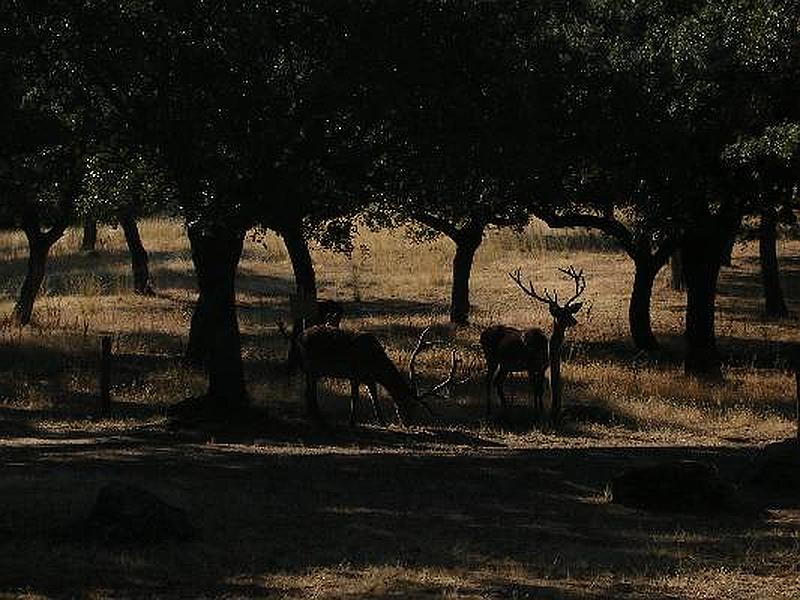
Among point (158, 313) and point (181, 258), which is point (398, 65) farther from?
point (181, 258)

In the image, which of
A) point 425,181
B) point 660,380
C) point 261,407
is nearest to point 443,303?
point 660,380

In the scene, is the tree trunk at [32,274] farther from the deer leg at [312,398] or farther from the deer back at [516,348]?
the deer leg at [312,398]

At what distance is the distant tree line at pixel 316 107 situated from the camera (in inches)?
805

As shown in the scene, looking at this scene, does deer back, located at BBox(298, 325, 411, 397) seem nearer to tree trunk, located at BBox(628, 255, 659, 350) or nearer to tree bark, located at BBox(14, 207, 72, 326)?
tree bark, located at BBox(14, 207, 72, 326)

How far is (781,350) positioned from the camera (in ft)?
128

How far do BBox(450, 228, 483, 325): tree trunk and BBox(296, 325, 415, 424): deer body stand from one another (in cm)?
1914

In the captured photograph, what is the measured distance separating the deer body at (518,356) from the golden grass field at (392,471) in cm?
62

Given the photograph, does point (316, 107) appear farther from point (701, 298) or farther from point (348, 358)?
point (701, 298)

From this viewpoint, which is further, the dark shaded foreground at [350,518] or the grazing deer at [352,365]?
the grazing deer at [352,365]

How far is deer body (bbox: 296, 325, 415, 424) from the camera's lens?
79.3ft

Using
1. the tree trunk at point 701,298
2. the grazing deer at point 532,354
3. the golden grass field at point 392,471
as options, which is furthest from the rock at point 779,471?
the tree trunk at point 701,298

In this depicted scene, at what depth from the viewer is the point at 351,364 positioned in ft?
79.5

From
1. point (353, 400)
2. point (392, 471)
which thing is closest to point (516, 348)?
point (353, 400)

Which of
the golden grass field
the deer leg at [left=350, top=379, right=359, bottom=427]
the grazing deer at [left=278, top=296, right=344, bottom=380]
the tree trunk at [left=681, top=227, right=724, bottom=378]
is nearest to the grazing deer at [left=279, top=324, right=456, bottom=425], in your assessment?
the deer leg at [left=350, top=379, right=359, bottom=427]
